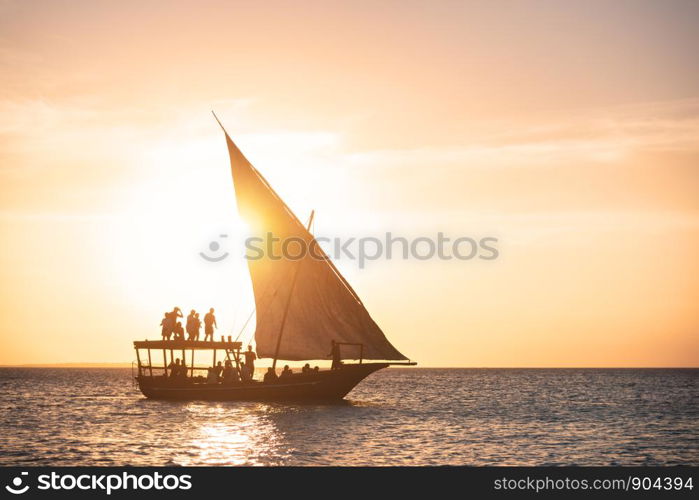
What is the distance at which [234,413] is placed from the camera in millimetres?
49062

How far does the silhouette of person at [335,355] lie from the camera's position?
2012 inches

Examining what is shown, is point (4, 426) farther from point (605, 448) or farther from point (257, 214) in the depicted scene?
point (605, 448)

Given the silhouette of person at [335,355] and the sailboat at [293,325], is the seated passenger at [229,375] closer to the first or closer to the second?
the sailboat at [293,325]

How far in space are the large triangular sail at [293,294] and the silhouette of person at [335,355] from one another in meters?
0.44

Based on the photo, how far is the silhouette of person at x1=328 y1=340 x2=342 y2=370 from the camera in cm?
5109

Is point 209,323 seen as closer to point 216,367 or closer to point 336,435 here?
point 216,367

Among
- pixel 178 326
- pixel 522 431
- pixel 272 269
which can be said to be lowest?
pixel 522 431

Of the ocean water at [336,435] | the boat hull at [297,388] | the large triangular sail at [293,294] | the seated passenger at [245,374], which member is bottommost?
the ocean water at [336,435]

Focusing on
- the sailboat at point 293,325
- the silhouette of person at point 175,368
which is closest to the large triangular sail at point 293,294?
the sailboat at point 293,325

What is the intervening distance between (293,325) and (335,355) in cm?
328

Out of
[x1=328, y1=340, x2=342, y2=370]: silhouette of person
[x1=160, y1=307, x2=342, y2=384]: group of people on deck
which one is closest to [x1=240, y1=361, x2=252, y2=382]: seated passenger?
[x1=160, y1=307, x2=342, y2=384]: group of people on deck
